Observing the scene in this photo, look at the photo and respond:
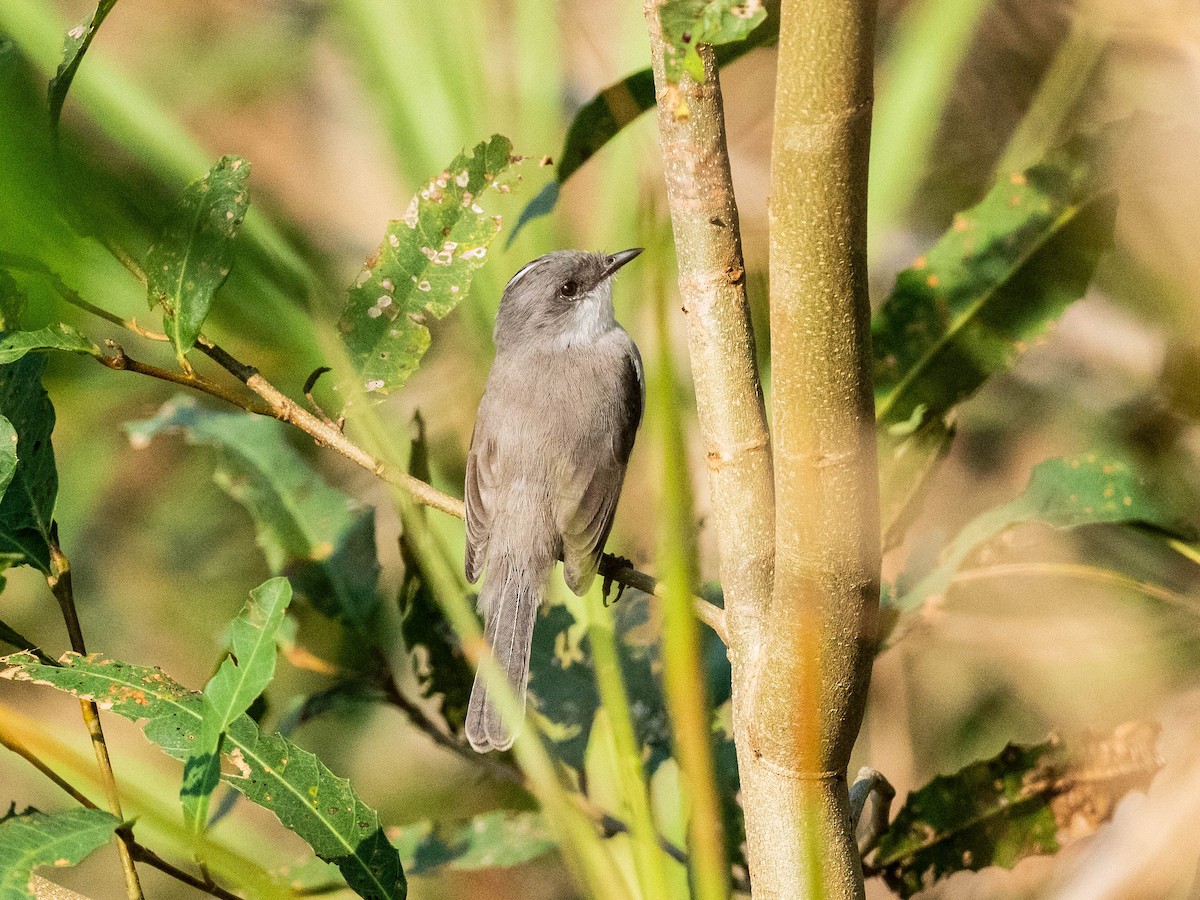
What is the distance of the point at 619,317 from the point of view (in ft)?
6.84

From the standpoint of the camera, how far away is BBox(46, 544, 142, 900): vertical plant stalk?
3.26 ft

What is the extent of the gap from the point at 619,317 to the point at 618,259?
0.44 ft

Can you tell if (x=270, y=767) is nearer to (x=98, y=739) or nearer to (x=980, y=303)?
(x=98, y=739)

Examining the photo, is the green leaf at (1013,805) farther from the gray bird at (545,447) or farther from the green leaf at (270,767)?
the green leaf at (270,767)

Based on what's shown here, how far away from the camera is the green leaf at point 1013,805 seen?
4.92ft

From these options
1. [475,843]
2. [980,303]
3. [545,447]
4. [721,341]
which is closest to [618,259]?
[545,447]

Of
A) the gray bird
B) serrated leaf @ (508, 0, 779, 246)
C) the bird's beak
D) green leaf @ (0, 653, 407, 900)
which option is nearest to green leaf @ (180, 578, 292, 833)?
green leaf @ (0, 653, 407, 900)

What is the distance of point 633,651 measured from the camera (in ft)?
5.57

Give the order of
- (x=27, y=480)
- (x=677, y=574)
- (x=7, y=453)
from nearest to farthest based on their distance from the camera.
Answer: (x=677, y=574)
(x=7, y=453)
(x=27, y=480)

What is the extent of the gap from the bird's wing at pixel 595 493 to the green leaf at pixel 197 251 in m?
0.78

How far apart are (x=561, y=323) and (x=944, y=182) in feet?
3.01

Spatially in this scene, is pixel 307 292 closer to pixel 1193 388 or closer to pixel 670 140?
pixel 670 140

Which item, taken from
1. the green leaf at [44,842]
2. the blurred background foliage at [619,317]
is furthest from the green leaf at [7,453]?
the blurred background foliage at [619,317]

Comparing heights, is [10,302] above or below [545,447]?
below
